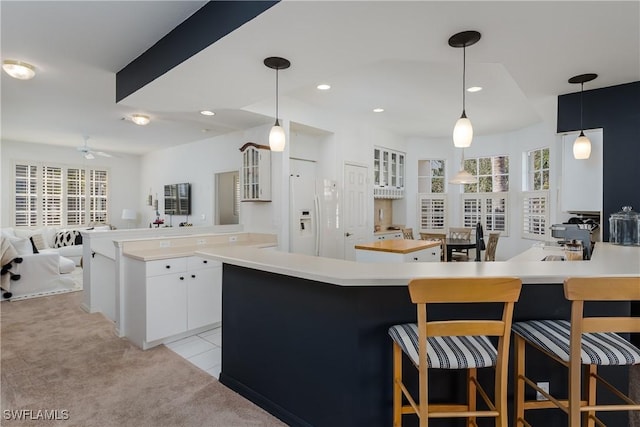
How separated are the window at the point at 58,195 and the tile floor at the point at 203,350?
5.95 metres

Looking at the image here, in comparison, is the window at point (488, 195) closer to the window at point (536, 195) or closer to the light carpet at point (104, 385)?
the window at point (536, 195)

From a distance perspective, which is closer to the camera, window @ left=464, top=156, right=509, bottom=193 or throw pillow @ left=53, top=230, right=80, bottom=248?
window @ left=464, top=156, right=509, bottom=193

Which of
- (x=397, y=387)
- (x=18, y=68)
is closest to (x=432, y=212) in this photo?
(x=397, y=387)

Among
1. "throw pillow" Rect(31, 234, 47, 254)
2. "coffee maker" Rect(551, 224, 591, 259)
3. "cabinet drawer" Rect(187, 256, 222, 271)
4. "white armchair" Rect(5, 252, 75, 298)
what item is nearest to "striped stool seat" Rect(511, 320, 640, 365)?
"coffee maker" Rect(551, 224, 591, 259)

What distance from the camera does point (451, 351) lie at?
1.44 m

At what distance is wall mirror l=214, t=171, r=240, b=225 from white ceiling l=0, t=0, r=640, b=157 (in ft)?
4.64

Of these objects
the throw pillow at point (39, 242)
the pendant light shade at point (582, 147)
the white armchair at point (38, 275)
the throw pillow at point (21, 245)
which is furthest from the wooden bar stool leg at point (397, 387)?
the throw pillow at point (39, 242)

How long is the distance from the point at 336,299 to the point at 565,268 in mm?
1188

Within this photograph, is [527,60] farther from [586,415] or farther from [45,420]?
[45,420]

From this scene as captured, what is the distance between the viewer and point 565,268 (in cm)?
174

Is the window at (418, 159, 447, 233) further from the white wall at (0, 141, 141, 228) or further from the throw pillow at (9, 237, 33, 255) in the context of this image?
the throw pillow at (9, 237, 33, 255)

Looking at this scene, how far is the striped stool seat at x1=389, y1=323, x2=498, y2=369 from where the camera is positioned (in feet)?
4.54

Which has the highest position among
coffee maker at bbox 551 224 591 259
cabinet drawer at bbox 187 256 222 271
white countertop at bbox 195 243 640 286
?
coffee maker at bbox 551 224 591 259

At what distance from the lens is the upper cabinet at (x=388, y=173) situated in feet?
21.0
